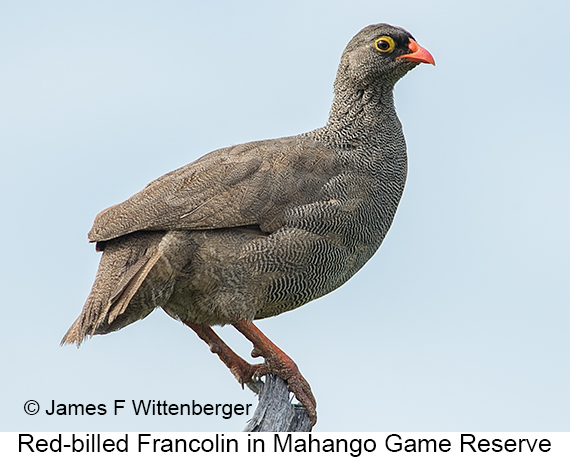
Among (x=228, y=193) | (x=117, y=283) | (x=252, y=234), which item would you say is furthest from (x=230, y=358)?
(x=228, y=193)

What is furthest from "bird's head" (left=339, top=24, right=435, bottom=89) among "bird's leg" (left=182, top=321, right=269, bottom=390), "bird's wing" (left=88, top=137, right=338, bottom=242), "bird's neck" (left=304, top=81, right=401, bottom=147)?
"bird's leg" (left=182, top=321, right=269, bottom=390)

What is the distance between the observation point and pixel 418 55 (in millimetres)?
9594

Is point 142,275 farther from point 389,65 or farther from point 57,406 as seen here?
point 389,65

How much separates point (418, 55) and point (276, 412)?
12.5 feet

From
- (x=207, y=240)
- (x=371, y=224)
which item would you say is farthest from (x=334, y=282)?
(x=207, y=240)

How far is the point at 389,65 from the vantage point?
31.8 feet

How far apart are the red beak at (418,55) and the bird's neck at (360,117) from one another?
1.35 feet

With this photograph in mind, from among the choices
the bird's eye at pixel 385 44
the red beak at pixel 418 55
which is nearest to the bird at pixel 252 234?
the red beak at pixel 418 55

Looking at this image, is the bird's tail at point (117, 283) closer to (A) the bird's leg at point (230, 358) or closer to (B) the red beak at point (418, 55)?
(A) the bird's leg at point (230, 358)

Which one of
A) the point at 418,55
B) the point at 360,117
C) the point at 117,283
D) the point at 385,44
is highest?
the point at 385,44

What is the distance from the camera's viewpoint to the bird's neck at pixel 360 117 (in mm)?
9609

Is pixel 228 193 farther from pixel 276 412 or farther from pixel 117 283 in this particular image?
pixel 276 412

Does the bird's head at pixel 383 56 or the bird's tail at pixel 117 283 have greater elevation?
the bird's head at pixel 383 56
